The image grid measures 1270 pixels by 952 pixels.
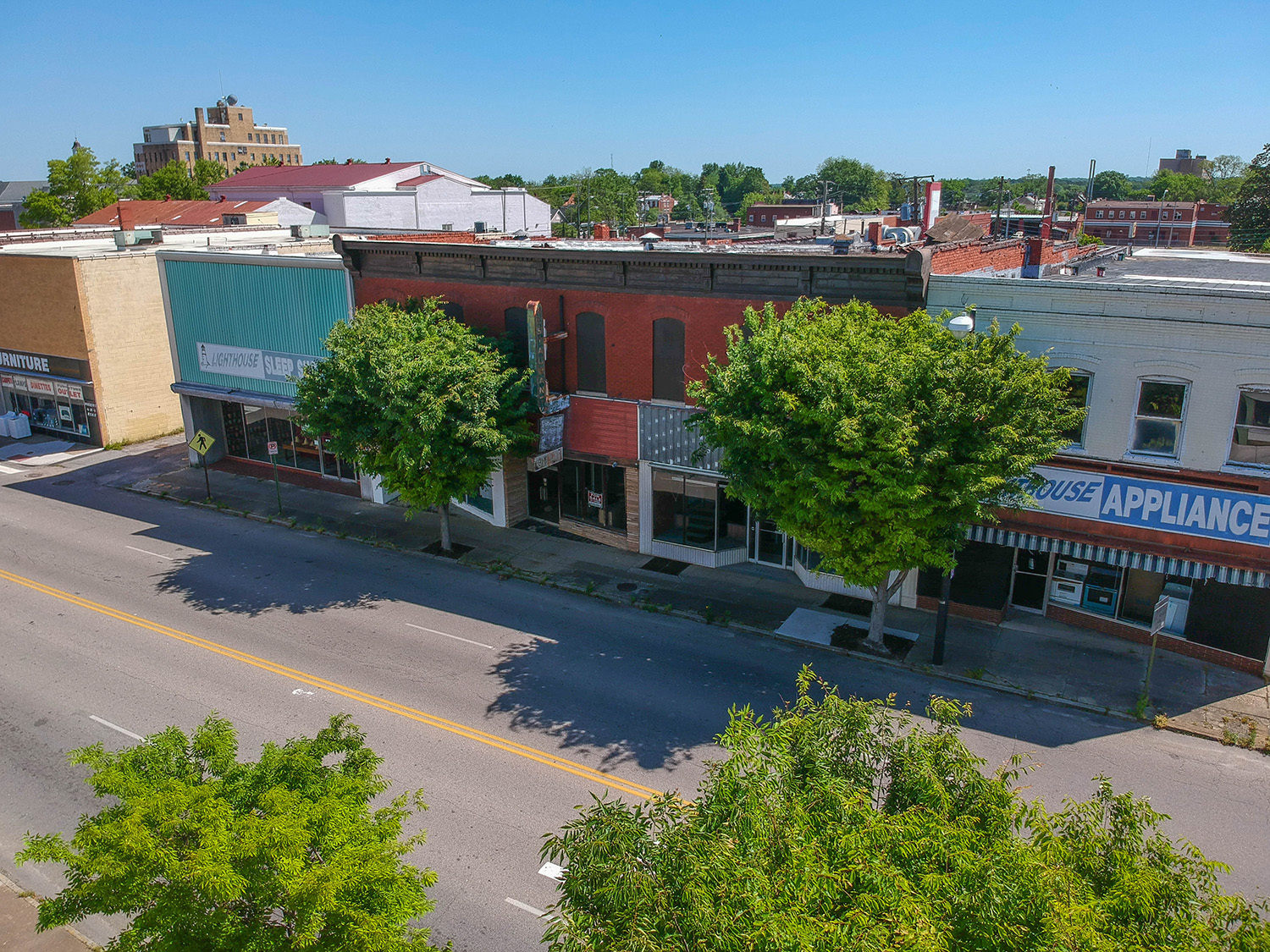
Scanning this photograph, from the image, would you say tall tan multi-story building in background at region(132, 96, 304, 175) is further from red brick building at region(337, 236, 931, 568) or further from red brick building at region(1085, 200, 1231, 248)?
red brick building at region(337, 236, 931, 568)

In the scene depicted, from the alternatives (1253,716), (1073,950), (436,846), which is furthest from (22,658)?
(1253,716)

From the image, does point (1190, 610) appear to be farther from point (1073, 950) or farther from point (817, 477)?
point (1073, 950)

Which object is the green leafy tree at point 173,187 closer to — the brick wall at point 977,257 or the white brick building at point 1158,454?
the brick wall at point 977,257

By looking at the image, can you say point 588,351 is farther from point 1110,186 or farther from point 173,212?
point 1110,186

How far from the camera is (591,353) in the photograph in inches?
1020

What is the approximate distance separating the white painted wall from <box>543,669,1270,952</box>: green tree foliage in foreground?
13164mm

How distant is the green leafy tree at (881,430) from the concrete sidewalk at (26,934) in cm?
1367

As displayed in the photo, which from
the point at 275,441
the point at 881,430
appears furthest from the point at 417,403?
the point at 275,441

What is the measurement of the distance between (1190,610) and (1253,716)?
9.45 feet

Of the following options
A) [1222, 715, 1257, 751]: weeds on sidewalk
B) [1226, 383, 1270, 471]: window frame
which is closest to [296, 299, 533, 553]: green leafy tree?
[1226, 383, 1270, 471]: window frame

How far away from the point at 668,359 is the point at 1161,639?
13.7 metres

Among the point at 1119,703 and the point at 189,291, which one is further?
the point at 189,291

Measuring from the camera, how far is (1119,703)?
18.2 meters

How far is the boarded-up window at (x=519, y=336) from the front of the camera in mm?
26625
